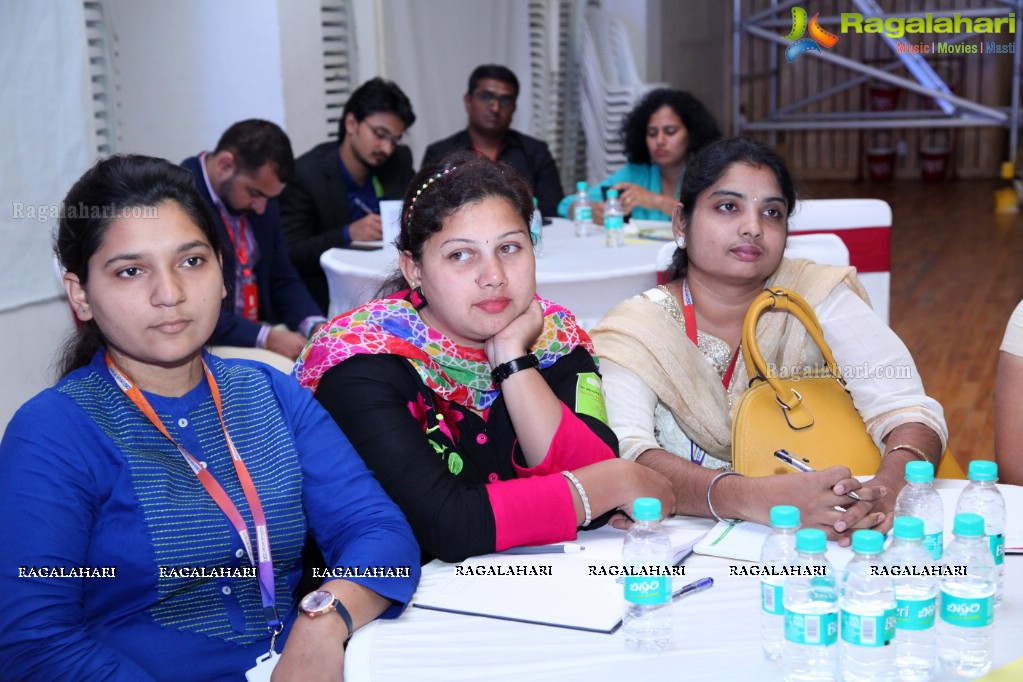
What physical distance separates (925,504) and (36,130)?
3.24 m

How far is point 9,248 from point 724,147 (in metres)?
2.51

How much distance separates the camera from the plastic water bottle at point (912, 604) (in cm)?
117

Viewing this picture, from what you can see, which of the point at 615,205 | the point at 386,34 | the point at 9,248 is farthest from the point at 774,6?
the point at 9,248

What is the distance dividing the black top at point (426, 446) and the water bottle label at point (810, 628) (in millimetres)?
559

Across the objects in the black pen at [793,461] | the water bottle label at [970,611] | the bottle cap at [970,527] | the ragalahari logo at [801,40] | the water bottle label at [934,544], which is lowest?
the black pen at [793,461]

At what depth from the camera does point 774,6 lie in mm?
12938

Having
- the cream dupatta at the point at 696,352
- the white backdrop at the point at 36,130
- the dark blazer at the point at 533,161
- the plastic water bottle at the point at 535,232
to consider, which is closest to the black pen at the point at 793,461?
the cream dupatta at the point at 696,352

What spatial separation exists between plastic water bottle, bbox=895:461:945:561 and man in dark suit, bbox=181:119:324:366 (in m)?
2.18

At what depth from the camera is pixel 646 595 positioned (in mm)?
1283

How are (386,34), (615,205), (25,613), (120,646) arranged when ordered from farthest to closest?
(386,34) → (615,205) → (120,646) → (25,613)

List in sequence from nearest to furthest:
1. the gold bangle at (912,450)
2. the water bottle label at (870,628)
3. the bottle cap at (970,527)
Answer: the water bottle label at (870,628), the bottle cap at (970,527), the gold bangle at (912,450)

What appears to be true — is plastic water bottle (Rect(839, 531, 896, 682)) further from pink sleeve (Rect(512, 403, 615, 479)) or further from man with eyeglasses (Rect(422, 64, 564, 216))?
man with eyeglasses (Rect(422, 64, 564, 216))

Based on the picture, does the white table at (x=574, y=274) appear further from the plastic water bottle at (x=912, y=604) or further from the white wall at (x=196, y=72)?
the plastic water bottle at (x=912, y=604)

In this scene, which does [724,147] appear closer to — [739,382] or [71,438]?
[739,382]
